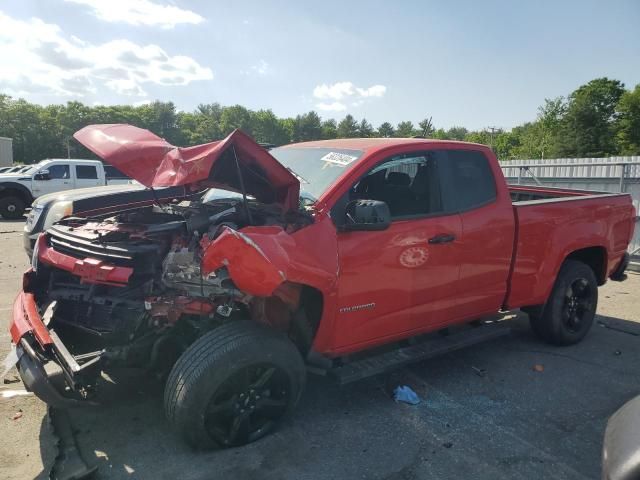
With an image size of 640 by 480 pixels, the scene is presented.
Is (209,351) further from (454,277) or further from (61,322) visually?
(454,277)

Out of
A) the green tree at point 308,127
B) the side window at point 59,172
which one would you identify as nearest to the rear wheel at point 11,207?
the side window at point 59,172

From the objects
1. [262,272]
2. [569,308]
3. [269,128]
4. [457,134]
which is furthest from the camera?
[269,128]

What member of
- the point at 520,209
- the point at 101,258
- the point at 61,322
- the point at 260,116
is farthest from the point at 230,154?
the point at 260,116

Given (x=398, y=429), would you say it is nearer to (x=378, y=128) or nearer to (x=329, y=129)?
(x=378, y=128)

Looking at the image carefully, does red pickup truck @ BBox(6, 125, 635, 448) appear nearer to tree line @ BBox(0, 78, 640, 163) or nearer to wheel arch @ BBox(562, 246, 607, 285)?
wheel arch @ BBox(562, 246, 607, 285)

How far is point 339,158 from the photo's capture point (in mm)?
3744

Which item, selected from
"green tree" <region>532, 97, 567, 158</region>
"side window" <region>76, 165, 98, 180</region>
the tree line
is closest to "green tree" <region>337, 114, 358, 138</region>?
the tree line

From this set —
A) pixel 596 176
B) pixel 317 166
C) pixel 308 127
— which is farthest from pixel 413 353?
pixel 308 127

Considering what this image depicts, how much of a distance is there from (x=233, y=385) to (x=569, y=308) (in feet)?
12.2

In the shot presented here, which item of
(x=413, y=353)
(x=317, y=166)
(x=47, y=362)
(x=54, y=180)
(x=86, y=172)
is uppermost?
(x=317, y=166)

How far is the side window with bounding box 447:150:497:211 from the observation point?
4.07 m

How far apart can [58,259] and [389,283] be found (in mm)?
2281

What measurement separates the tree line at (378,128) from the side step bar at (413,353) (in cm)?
2208

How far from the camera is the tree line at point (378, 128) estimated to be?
50219 millimetres
